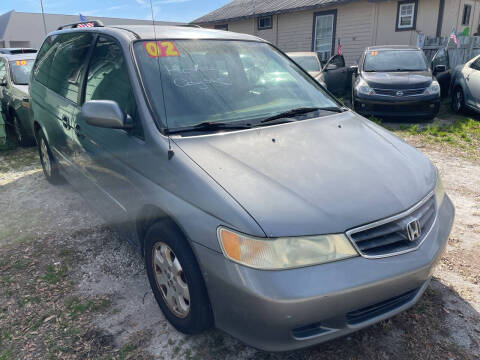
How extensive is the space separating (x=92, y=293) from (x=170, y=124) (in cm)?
144

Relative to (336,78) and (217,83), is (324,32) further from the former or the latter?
(217,83)

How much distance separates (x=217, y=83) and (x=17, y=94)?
5.21 metres

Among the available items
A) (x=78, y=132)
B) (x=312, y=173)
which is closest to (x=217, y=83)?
(x=312, y=173)

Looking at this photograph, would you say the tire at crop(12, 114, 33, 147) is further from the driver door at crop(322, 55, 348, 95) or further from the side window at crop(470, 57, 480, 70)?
the side window at crop(470, 57, 480, 70)

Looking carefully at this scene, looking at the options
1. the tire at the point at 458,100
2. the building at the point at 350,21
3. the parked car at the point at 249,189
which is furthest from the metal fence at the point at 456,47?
the parked car at the point at 249,189

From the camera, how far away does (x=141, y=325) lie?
2.62 m

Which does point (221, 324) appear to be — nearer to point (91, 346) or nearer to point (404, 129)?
point (91, 346)

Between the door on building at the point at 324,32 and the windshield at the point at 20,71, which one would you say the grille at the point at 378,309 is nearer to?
the windshield at the point at 20,71

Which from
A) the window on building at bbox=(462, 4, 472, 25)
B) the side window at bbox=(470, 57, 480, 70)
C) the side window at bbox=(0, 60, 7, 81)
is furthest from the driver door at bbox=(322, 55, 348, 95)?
the side window at bbox=(0, 60, 7, 81)

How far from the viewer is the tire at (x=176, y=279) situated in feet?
7.05

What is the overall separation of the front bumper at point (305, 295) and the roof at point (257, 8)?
49.6 feet

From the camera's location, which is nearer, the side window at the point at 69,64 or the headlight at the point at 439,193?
the headlight at the point at 439,193

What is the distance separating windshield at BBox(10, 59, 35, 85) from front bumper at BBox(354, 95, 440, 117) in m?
6.62

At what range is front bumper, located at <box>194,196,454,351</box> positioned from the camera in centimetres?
182
